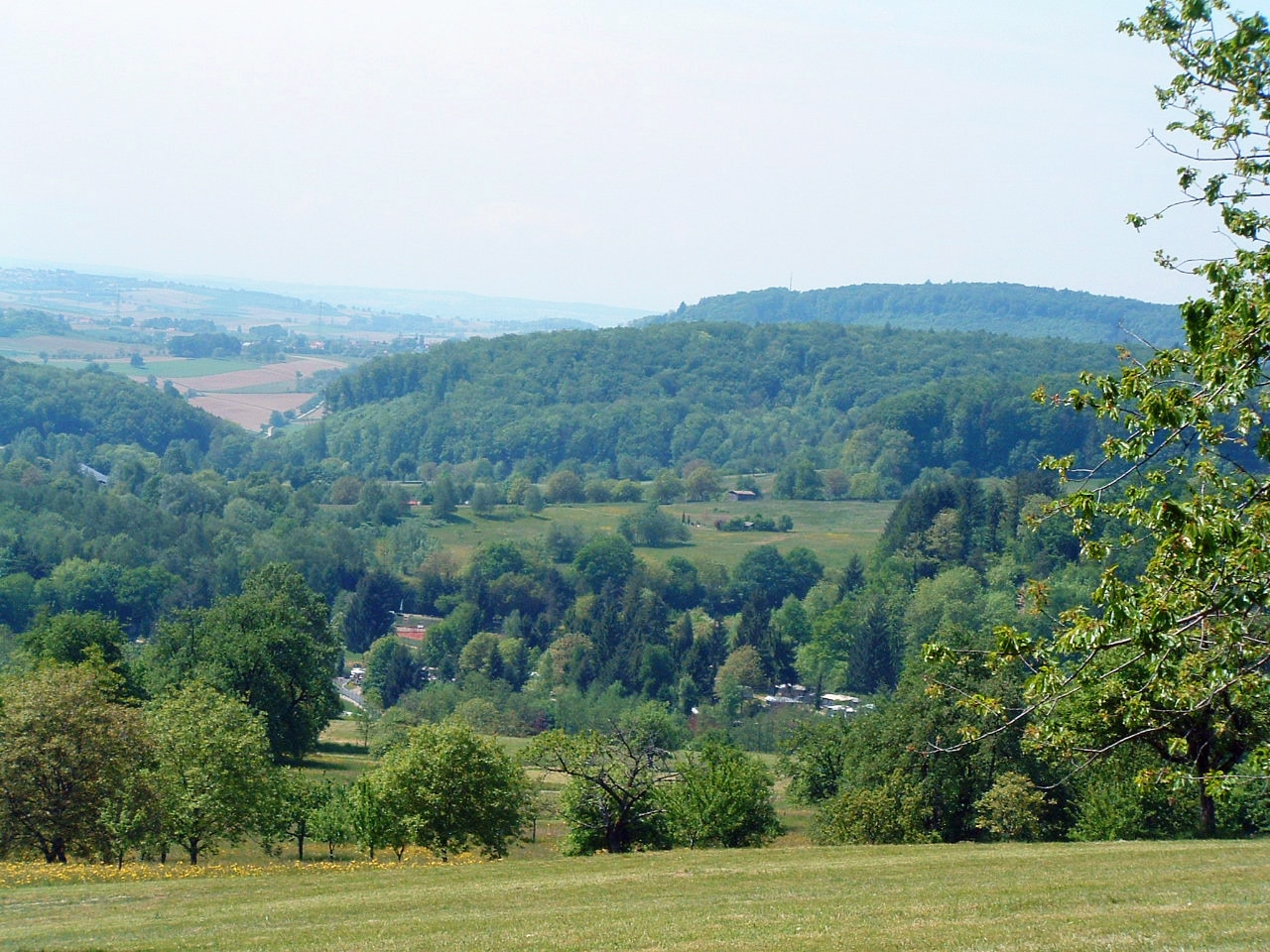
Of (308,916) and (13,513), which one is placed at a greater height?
(308,916)

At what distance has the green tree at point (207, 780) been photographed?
103 ft

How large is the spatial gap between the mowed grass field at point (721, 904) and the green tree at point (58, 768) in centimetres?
735

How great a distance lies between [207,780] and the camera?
31797mm

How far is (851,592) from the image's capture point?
114 metres

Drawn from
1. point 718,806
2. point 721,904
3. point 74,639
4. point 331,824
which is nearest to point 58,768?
point 331,824

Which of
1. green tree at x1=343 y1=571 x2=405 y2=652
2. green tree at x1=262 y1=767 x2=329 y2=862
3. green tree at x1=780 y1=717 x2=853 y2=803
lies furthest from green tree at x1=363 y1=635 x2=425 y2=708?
green tree at x1=262 y1=767 x2=329 y2=862

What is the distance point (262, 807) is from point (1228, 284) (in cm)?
2830

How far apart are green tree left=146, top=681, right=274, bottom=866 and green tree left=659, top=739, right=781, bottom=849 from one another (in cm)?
1067

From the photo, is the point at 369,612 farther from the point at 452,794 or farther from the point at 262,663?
the point at 452,794

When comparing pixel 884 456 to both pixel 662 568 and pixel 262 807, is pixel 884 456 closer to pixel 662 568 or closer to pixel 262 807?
pixel 662 568

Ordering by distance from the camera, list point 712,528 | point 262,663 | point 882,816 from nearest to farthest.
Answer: point 882,816 → point 262,663 → point 712,528

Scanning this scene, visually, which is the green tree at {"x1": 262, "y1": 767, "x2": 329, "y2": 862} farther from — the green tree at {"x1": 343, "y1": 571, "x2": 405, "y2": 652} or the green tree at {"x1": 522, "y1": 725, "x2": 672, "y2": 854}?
the green tree at {"x1": 343, "y1": 571, "x2": 405, "y2": 652}

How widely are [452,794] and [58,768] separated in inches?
389

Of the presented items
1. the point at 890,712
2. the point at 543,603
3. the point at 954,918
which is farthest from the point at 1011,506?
the point at 954,918
